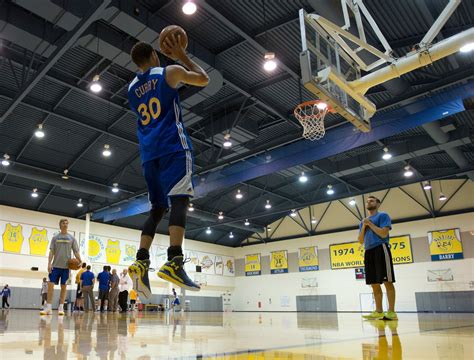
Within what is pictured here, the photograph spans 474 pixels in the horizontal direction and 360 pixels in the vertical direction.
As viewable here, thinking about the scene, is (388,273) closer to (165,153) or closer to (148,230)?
(148,230)

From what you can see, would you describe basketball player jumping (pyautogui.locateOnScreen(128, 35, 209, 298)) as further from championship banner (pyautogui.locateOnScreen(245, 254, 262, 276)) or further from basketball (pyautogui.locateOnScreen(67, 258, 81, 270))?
championship banner (pyautogui.locateOnScreen(245, 254, 262, 276))

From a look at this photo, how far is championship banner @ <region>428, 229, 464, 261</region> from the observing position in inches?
895

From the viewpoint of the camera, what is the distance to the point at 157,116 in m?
3.18

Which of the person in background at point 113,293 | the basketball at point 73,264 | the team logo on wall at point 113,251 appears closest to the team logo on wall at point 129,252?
the team logo on wall at point 113,251

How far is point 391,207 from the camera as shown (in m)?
25.4

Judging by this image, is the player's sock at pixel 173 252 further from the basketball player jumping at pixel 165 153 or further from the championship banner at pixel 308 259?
the championship banner at pixel 308 259

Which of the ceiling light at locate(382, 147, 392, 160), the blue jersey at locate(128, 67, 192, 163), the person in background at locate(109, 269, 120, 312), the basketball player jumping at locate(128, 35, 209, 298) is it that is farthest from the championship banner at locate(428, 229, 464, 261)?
the blue jersey at locate(128, 67, 192, 163)

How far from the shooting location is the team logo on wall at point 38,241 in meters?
22.4

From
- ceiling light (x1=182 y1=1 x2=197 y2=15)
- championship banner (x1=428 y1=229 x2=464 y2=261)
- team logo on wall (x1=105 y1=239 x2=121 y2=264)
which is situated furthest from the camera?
team logo on wall (x1=105 y1=239 x2=121 y2=264)

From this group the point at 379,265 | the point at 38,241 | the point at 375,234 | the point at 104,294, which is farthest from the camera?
the point at 38,241

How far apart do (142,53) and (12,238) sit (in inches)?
859

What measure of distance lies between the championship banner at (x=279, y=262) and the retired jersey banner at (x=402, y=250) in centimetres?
792

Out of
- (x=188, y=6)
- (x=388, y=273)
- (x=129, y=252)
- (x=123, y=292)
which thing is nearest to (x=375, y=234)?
(x=388, y=273)

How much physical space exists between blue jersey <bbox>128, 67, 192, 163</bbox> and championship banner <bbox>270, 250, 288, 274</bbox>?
1087 inches
